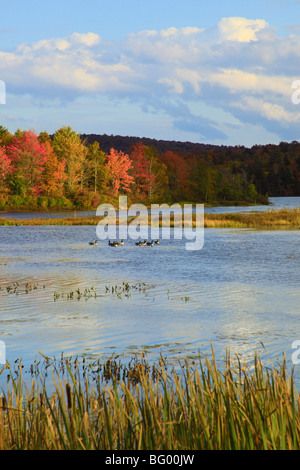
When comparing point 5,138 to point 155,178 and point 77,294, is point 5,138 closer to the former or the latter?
point 155,178

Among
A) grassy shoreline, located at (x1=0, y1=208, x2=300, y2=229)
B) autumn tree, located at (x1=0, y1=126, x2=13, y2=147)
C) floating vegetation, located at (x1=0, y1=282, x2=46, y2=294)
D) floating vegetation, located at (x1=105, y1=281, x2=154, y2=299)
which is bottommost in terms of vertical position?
floating vegetation, located at (x1=105, y1=281, x2=154, y2=299)

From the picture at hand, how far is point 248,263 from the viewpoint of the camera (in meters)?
25.5

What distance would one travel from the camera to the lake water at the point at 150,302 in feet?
34.5

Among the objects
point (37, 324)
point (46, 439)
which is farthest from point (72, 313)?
point (46, 439)

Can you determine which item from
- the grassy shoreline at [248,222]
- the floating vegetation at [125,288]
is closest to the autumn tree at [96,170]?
the grassy shoreline at [248,222]

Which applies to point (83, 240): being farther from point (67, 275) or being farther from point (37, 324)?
point (37, 324)

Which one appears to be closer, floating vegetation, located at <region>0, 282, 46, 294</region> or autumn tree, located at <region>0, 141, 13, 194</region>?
floating vegetation, located at <region>0, 282, 46, 294</region>

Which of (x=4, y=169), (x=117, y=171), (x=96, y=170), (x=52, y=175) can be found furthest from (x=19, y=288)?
(x=117, y=171)

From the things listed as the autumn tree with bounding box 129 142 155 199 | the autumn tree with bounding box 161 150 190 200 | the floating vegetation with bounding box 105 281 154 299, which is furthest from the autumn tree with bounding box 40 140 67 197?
the floating vegetation with bounding box 105 281 154 299

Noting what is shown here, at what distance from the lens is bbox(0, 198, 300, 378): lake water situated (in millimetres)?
10508

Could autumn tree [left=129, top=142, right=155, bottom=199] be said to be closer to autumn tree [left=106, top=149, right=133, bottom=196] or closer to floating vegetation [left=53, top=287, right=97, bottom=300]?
autumn tree [left=106, top=149, right=133, bottom=196]

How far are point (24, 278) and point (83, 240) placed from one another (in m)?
18.8

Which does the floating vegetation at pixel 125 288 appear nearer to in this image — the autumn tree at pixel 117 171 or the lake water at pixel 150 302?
the lake water at pixel 150 302
